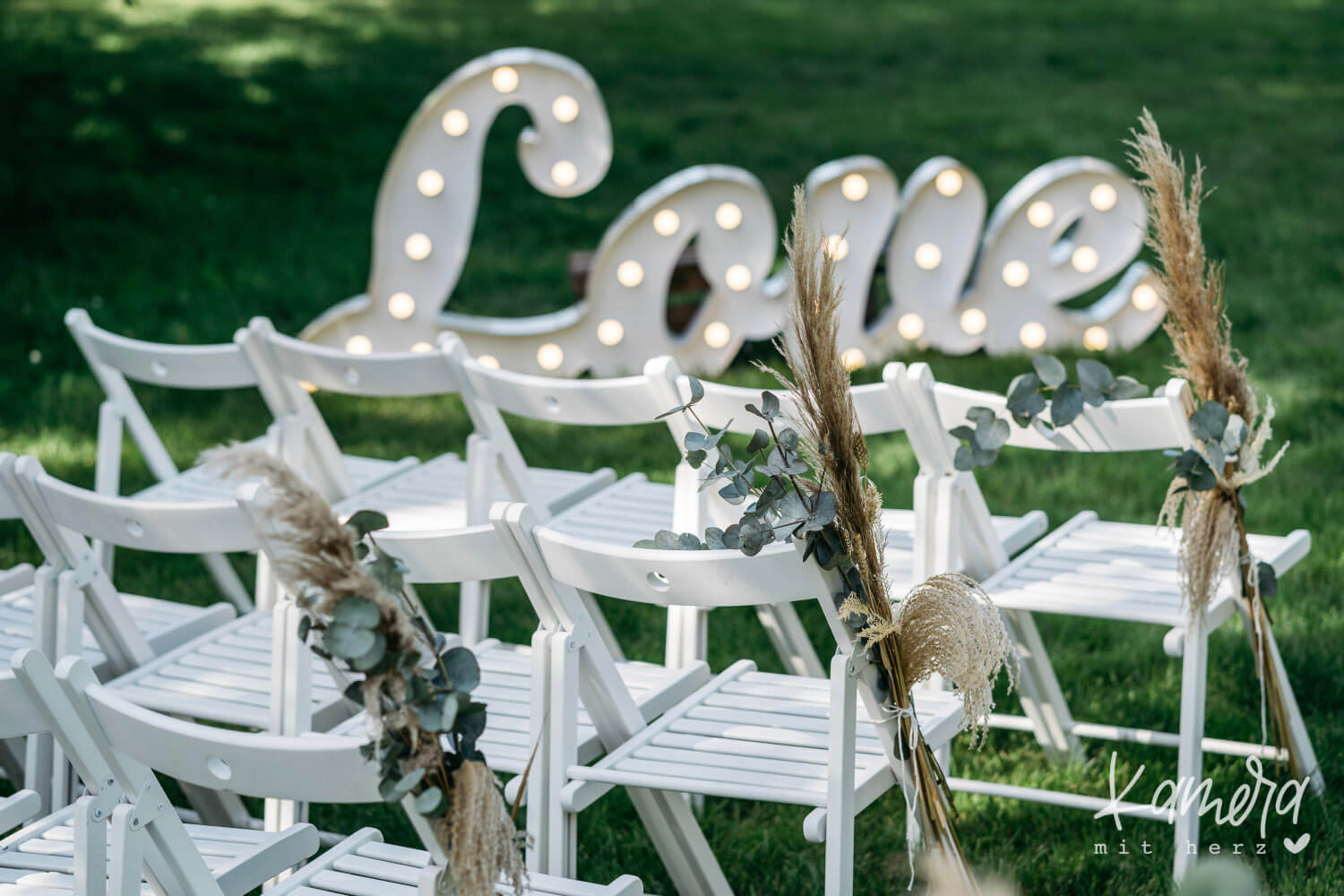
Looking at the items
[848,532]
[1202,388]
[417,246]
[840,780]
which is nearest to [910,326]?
[417,246]

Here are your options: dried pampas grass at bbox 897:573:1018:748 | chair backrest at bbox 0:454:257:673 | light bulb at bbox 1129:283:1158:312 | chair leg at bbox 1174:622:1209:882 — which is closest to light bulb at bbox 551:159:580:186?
light bulb at bbox 1129:283:1158:312

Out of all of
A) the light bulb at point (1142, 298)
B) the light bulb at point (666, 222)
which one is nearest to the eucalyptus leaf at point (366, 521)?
the light bulb at point (666, 222)

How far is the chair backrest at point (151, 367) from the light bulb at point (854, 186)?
122 inches

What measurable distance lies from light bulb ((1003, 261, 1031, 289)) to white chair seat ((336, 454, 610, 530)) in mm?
3026

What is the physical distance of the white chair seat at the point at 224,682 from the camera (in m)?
3.19

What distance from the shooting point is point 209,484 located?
14.9 feet

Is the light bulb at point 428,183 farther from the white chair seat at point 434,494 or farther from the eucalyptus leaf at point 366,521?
the eucalyptus leaf at point 366,521

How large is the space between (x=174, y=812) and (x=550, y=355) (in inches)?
171

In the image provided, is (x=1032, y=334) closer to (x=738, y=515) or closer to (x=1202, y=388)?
(x=738, y=515)

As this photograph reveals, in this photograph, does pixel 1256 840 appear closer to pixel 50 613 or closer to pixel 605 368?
pixel 50 613

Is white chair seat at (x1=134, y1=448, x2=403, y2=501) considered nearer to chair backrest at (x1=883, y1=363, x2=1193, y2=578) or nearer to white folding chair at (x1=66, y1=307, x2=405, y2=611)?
white folding chair at (x1=66, y1=307, x2=405, y2=611)

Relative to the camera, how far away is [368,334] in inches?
254

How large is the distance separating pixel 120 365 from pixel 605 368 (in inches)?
98.6

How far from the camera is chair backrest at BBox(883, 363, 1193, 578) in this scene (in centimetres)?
316
